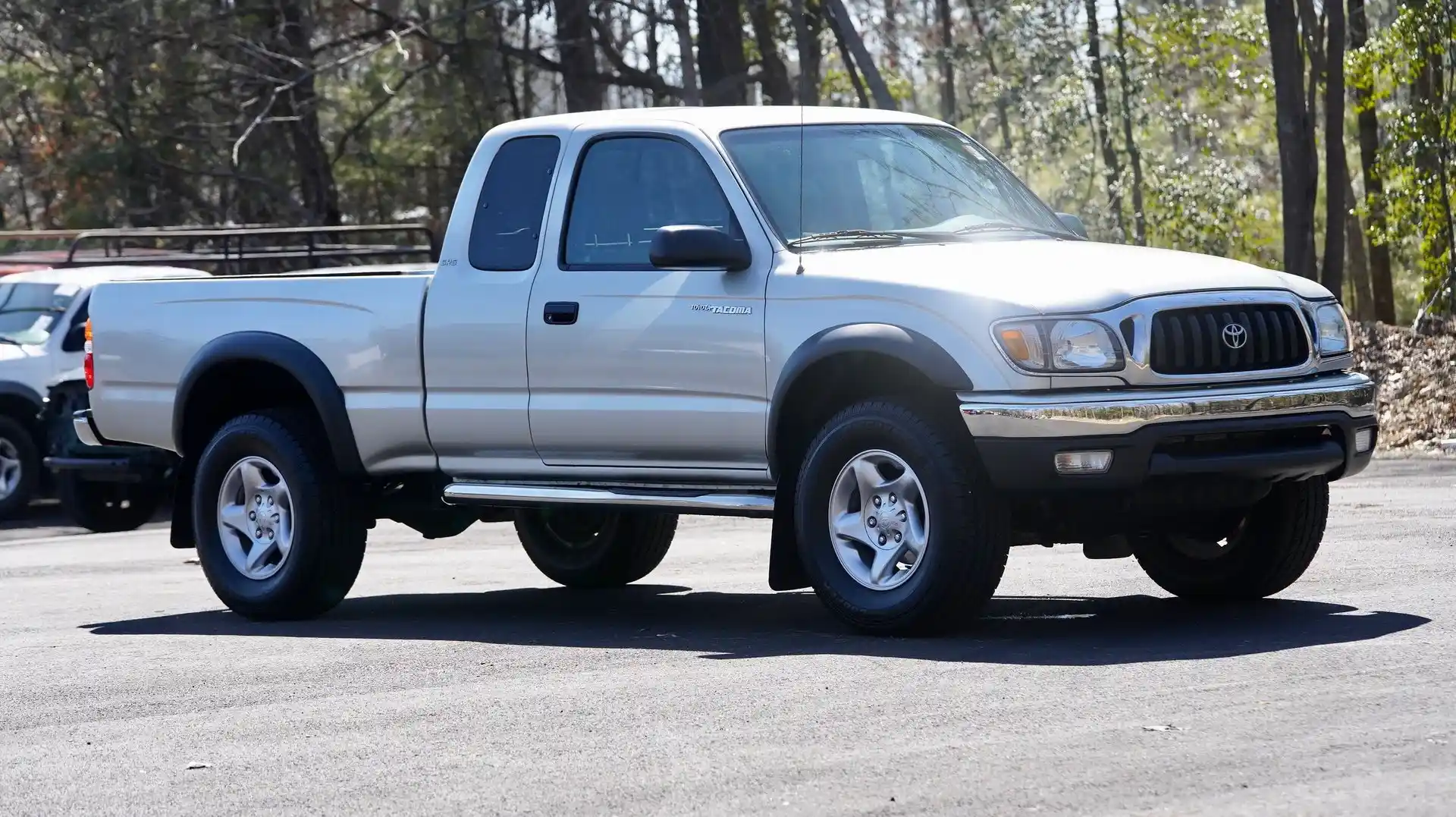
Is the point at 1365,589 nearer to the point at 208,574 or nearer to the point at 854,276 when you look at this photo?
the point at 854,276

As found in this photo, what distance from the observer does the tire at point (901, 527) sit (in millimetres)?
7090

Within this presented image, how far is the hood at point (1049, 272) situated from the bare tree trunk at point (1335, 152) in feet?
47.9

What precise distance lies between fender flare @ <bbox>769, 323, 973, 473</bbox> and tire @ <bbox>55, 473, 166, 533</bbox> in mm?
9136

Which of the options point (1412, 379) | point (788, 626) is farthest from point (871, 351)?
point (1412, 379)

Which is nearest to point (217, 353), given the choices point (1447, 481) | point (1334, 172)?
point (1447, 481)

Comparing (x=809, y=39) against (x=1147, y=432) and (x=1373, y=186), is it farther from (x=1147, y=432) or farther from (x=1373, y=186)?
(x=1147, y=432)

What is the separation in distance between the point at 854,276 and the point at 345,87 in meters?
26.7

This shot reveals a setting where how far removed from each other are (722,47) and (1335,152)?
29.0 feet

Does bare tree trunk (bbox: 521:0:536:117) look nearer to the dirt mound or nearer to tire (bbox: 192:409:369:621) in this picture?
the dirt mound

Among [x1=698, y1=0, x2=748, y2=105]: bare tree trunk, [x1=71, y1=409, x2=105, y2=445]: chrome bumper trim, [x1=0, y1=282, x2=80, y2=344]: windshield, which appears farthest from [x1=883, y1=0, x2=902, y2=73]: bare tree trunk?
[x1=71, y1=409, x2=105, y2=445]: chrome bumper trim

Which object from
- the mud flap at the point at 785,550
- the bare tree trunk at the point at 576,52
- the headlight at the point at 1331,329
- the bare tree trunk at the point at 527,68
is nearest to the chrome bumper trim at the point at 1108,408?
the headlight at the point at 1331,329

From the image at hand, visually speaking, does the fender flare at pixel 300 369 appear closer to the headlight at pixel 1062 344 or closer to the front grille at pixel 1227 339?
the headlight at pixel 1062 344

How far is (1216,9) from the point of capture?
34.3m

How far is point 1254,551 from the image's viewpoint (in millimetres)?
8031
